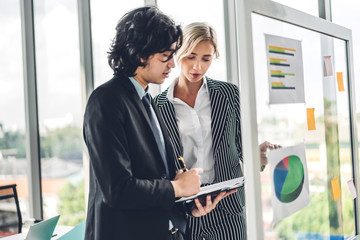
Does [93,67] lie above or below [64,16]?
below

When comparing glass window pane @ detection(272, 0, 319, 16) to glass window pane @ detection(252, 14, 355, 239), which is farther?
glass window pane @ detection(272, 0, 319, 16)

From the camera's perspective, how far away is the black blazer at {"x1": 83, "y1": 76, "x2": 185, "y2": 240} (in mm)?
1136

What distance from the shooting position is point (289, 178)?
1.45 m

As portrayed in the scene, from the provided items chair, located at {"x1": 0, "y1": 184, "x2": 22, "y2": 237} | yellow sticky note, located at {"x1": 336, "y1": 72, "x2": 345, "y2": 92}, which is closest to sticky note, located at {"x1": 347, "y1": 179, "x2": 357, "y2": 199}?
yellow sticky note, located at {"x1": 336, "y1": 72, "x2": 345, "y2": 92}

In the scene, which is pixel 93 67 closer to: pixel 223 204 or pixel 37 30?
pixel 37 30

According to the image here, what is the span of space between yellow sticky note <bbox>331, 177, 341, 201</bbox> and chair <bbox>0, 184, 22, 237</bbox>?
1831 mm

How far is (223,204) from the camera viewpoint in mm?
1707

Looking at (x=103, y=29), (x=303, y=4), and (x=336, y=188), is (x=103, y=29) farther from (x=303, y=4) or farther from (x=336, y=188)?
(x=336, y=188)

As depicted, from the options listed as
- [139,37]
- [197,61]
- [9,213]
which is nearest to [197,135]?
[197,61]

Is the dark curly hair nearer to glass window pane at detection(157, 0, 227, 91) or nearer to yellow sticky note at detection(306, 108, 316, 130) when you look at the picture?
yellow sticky note at detection(306, 108, 316, 130)

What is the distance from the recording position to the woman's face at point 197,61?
1.78 m

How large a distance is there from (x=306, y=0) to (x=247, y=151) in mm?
1525

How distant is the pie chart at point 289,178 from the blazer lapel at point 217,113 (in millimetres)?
352

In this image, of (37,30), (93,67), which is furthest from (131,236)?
(37,30)
